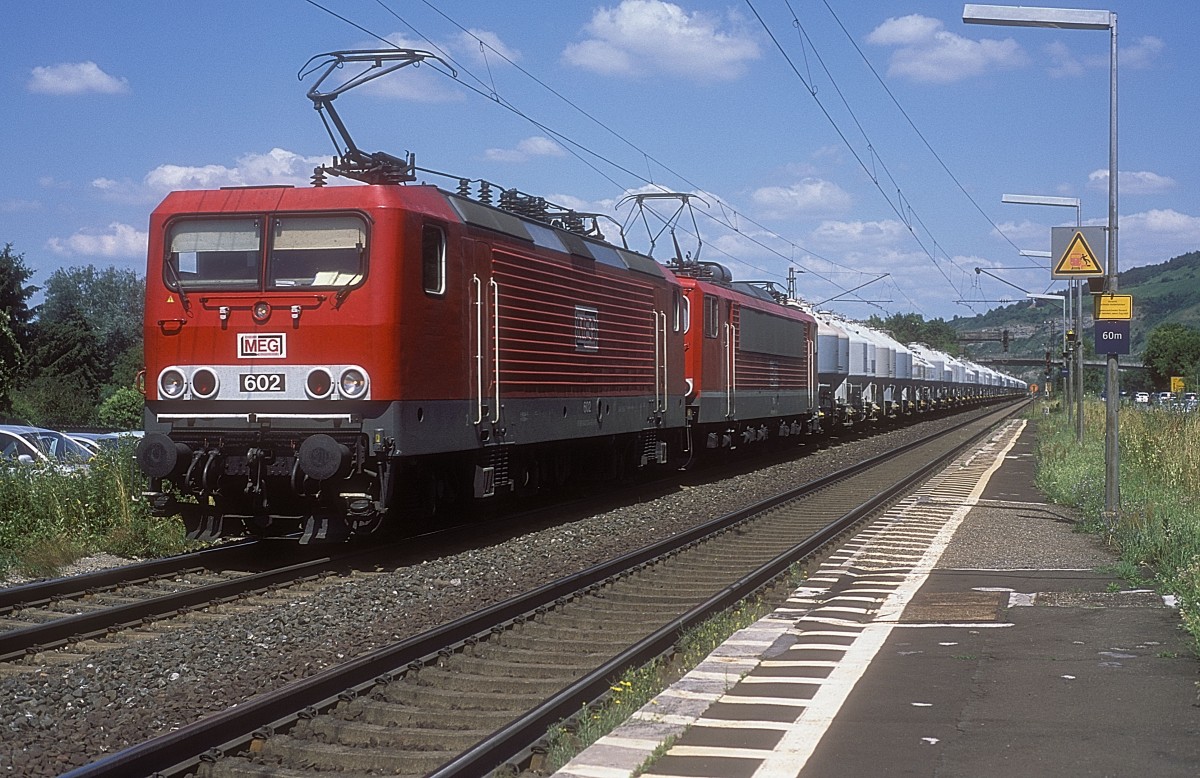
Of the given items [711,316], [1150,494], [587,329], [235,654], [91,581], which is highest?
[711,316]

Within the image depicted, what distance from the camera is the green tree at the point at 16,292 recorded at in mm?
54281

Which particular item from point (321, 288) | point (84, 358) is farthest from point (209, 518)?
point (84, 358)

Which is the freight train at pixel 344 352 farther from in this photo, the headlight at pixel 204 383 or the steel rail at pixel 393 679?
the steel rail at pixel 393 679

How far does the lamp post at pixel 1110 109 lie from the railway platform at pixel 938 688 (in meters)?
2.78

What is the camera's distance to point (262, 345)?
11422 mm

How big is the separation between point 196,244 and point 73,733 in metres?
6.62

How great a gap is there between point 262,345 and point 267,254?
2.75 feet

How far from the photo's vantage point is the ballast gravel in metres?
6.13

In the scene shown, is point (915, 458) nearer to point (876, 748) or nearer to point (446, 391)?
point (446, 391)

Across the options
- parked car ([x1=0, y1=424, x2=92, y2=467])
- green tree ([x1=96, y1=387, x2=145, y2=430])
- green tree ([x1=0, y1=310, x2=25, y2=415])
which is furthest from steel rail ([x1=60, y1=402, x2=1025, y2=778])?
green tree ([x1=96, y1=387, x2=145, y2=430])

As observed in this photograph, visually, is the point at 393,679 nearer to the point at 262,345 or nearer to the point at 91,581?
the point at 91,581

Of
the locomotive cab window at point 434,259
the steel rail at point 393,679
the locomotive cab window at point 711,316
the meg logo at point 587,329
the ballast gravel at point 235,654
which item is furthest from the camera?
the locomotive cab window at point 711,316

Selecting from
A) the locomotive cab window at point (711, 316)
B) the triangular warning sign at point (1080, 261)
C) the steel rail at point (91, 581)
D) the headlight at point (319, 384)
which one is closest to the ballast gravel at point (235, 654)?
the steel rail at point (91, 581)

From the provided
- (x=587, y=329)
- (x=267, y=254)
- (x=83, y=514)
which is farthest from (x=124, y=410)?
(x=267, y=254)
